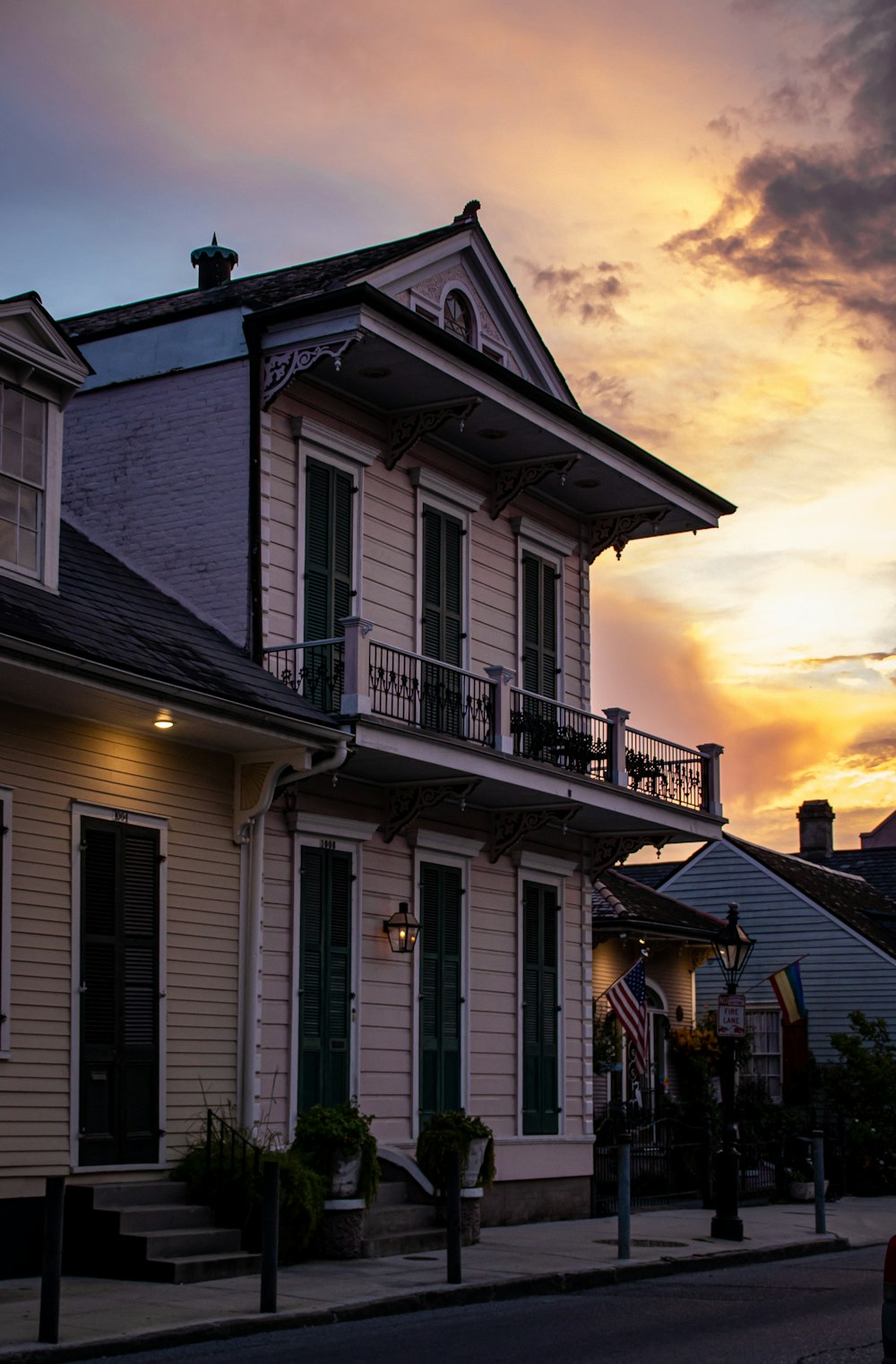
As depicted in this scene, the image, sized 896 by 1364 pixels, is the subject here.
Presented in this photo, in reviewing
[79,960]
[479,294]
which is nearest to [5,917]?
[79,960]

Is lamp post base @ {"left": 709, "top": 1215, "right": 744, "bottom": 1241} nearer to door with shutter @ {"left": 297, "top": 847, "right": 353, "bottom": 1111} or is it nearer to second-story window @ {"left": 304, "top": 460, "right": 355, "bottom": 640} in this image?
door with shutter @ {"left": 297, "top": 847, "right": 353, "bottom": 1111}

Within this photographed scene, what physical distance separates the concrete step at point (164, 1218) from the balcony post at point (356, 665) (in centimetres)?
454

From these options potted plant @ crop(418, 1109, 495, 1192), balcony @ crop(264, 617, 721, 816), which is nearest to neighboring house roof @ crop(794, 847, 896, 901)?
balcony @ crop(264, 617, 721, 816)

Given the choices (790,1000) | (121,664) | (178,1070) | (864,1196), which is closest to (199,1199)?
(178,1070)

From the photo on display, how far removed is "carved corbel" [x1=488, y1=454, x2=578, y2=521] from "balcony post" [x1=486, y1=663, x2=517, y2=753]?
2.79 m

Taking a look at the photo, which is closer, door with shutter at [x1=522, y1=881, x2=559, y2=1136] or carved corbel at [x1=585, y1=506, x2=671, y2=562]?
door with shutter at [x1=522, y1=881, x2=559, y2=1136]

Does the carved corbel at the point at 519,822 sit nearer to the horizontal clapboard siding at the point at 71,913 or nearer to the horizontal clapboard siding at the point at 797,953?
the horizontal clapboard siding at the point at 71,913

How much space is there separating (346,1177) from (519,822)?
5.70 metres

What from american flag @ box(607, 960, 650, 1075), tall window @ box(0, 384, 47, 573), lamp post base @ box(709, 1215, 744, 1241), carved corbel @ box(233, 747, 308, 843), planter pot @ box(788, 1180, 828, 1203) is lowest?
planter pot @ box(788, 1180, 828, 1203)

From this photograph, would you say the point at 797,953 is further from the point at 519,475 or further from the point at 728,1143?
the point at 519,475

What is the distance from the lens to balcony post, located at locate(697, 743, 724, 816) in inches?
885

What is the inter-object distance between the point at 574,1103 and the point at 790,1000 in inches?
391

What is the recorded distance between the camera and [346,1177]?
49.7 feet

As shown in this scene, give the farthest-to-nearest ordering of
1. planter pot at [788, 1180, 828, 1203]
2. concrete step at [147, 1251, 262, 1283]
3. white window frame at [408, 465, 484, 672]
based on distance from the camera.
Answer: planter pot at [788, 1180, 828, 1203], white window frame at [408, 465, 484, 672], concrete step at [147, 1251, 262, 1283]
